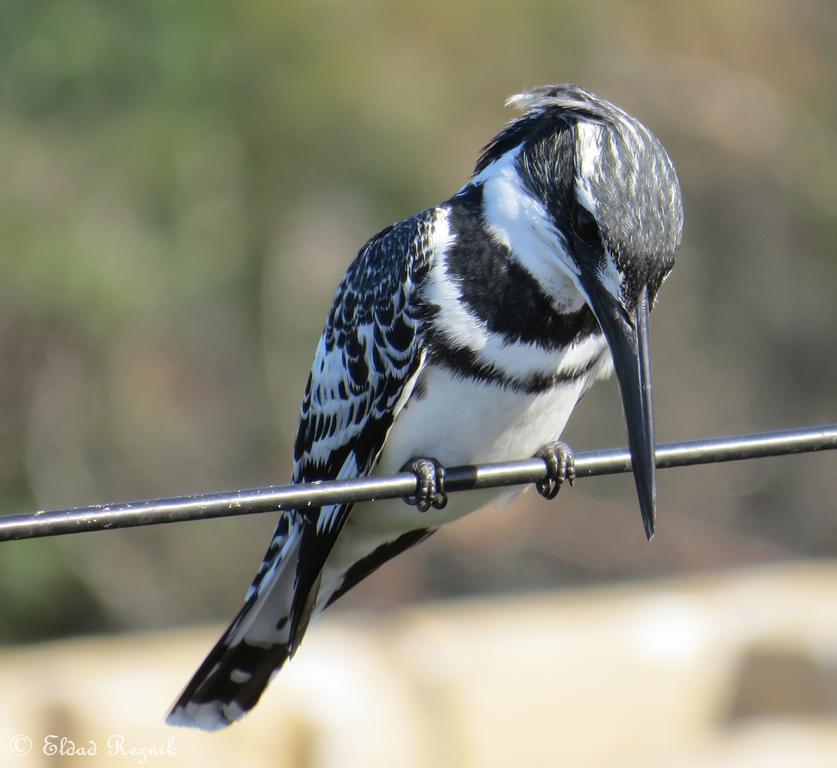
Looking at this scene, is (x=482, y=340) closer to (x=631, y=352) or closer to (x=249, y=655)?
(x=631, y=352)

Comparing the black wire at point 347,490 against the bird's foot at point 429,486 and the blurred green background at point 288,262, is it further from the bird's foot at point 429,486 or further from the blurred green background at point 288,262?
the blurred green background at point 288,262

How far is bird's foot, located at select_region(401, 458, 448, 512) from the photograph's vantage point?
2580 mm

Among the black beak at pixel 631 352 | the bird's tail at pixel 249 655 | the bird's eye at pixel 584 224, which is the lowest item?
the bird's tail at pixel 249 655

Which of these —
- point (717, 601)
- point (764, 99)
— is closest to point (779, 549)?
point (717, 601)

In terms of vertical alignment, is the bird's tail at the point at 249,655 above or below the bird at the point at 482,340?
below

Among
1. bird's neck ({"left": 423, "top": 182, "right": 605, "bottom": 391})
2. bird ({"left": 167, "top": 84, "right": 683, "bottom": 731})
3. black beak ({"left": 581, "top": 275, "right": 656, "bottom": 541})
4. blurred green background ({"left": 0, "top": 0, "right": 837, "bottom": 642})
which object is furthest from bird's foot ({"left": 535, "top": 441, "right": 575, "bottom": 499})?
blurred green background ({"left": 0, "top": 0, "right": 837, "bottom": 642})

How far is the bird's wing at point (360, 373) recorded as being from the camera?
2.74m

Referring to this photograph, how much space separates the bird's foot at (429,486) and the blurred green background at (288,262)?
12.7ft

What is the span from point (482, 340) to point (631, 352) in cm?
36

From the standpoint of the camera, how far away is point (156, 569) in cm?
715
